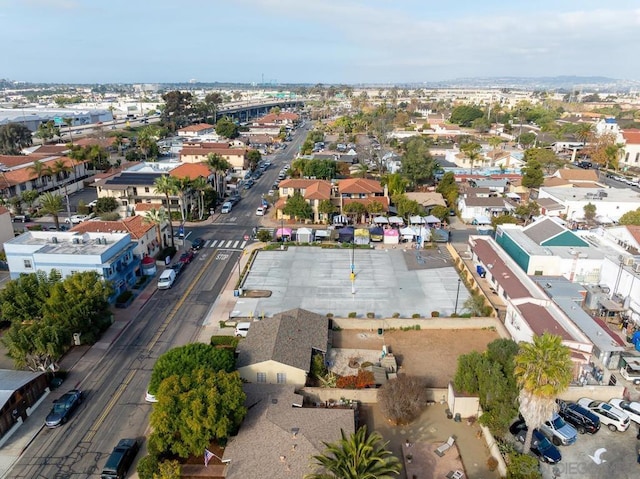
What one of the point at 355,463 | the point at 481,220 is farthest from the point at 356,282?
the point at 355,463

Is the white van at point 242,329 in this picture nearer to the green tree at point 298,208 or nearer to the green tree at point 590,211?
the green tree at point 298,208

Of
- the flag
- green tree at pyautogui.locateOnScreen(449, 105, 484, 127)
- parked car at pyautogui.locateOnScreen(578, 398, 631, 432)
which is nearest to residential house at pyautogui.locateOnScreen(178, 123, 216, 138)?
green tree at pyautogui.locateOnScreen(449, 105, 484, 127)

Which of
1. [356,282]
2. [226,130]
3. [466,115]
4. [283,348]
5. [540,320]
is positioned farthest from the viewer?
[466,115]

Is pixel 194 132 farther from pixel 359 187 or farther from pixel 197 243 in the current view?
pixel 197 243

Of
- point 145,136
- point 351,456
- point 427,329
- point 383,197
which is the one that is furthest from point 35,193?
point 351,456

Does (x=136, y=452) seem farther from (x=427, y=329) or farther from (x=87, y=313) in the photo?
(x=427, y=329)

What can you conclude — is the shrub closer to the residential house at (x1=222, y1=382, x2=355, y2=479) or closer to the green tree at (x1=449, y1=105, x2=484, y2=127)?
the residential house at (x1=222, y1=382, x2=355, y2=479)
